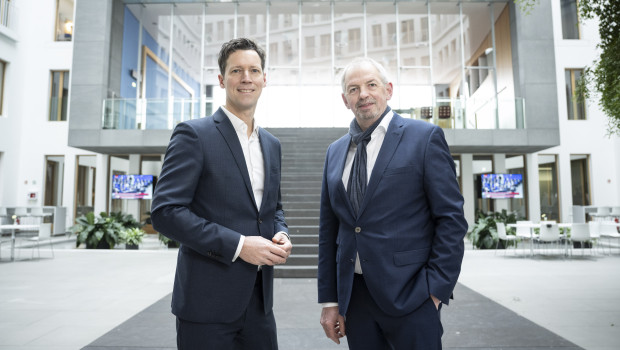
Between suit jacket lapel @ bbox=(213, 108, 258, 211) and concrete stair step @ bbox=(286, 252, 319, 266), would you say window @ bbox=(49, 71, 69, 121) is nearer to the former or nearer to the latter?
concrete stair step @ bbox=(286, 252, 319, 266)

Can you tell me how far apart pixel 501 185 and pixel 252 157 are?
49.3 ft

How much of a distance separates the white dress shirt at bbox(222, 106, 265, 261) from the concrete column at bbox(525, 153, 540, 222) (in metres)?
15.6

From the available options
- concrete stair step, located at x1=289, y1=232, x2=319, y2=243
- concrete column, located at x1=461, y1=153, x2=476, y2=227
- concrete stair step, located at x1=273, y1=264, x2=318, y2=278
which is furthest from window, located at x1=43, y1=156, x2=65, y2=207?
concrete column, located at x1=461, y1=153, x2=476, y2=227

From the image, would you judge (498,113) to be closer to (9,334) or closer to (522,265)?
(522,265)

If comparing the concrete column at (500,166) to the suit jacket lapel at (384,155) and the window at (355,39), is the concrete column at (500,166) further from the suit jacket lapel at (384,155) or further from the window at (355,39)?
the suit jacket lapel at (384,155)

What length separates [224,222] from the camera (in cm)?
163

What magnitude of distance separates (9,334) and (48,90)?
15.6 m

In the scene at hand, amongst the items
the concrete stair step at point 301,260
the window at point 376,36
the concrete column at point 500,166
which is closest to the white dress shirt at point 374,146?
the concrete stair step at point 301,260

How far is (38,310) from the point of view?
5289mm

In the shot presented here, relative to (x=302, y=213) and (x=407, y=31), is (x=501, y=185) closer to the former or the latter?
(x=407, y=31)

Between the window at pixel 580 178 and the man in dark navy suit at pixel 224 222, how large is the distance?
1862 centimetres

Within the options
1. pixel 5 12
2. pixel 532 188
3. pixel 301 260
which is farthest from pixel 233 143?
pixel 5 12

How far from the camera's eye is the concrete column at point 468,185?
1583 cm

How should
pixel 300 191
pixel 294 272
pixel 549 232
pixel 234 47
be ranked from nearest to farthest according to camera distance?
pixel 234 47 < pixel 294 272 < pixel 549 232 < pixel 300 191
